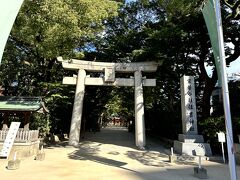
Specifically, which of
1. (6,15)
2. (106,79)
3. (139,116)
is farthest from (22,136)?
(6,15)

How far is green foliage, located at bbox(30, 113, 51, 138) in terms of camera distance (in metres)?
19.4

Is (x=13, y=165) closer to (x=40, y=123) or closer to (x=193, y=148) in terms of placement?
(x=40, y=123)

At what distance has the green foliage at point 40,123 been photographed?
19422 mm

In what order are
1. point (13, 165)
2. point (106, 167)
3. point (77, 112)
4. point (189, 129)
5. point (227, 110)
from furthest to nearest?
1. point (77, 112)
2. point (189, 129)
3. point (106, 167)
4. point (13, 165)
5. point (227, 110)

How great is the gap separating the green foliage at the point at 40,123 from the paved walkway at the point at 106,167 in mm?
2864

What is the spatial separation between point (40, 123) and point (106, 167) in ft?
29.9

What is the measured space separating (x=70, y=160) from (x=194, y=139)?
740 cm

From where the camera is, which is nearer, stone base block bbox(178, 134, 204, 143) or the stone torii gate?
stone base block bbox(178, 134, 204, 143)

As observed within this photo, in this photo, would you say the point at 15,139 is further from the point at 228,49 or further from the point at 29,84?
the point at 228,49

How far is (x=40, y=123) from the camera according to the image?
19703 mm

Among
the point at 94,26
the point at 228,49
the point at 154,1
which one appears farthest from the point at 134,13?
the point at 228,49

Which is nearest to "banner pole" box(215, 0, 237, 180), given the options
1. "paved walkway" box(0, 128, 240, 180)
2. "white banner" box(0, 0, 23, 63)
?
"paved walkway" box(0, 128, 240, 180)

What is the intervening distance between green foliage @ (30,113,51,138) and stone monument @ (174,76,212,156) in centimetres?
934

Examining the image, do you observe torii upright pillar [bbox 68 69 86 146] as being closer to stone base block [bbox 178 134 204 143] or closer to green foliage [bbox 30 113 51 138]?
green foliage [bbox 30 113 51 138]
